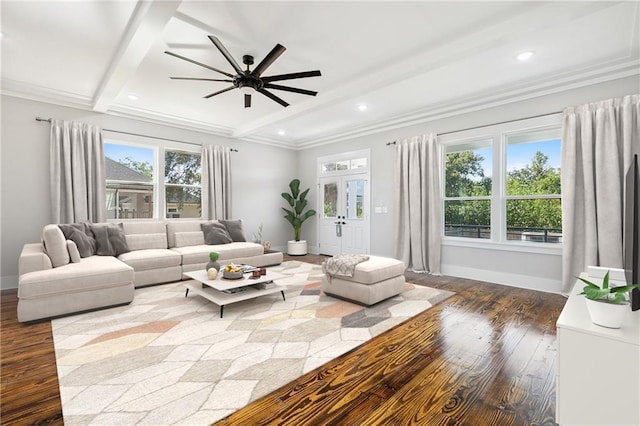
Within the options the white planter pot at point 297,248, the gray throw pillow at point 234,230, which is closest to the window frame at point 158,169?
the gray throw pillow at point 234,230

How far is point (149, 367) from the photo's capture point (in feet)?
6.88

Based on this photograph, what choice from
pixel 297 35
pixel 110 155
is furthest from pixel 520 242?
pixel 110 155

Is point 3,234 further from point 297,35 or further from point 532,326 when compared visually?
point 532,326

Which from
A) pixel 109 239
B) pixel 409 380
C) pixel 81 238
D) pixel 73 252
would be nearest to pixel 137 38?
pixel 73 252

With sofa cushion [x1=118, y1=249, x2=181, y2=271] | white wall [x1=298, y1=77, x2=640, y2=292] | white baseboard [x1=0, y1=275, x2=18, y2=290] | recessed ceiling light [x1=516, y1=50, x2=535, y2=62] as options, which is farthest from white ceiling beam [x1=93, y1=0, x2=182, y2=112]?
white wall [x1=298, y1=77, x2=640, y2=292]

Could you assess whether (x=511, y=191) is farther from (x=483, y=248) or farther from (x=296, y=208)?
(x=296, y=208)

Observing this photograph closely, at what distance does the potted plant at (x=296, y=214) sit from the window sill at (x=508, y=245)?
3272 millimetres

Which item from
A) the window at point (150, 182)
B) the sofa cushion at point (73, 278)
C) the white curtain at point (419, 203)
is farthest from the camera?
the window at point (150, 182)

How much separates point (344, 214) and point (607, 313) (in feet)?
18.0

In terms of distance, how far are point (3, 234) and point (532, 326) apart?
21.9ft

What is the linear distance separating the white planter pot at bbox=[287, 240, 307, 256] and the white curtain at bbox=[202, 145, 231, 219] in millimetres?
1625

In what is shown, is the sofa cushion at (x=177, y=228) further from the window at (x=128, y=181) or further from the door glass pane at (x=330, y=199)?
the door glass pane at (x=330, y=199)

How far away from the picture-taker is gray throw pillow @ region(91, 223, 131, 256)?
4.24 m

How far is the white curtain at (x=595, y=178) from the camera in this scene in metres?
3.40
